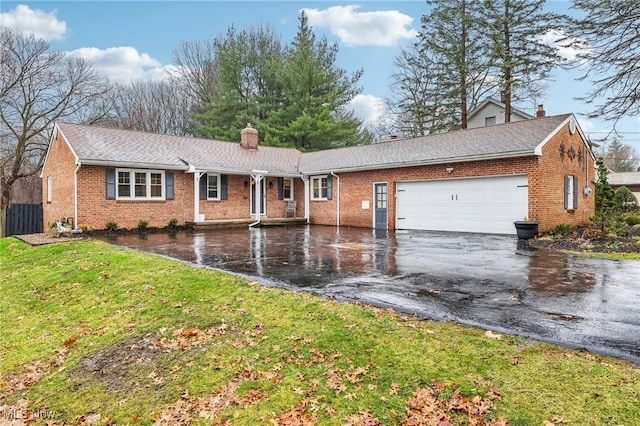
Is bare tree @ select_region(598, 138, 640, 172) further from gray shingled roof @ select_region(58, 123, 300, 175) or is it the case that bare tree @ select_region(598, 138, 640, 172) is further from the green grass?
the green grass

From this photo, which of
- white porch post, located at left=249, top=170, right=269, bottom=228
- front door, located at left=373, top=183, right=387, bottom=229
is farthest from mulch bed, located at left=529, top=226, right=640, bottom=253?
white porch post, located at left=249, top=170, right=269, bottom=228

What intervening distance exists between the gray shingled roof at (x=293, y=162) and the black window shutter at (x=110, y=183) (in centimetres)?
55

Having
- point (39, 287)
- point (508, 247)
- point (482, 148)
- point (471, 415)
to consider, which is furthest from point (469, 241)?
point (39, 287)

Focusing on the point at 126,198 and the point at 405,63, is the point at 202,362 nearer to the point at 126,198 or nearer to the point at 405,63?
the point at 126,198

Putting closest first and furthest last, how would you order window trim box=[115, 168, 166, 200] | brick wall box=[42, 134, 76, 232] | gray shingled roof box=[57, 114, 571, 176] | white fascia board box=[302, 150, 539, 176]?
white fascia board box=[302, 150, 539, 176] → gray shingled roof box=[57, 114, 571, 176] → brick wall box=[42, 134, 76, 232] → window trim box=[115, 168, 166, 200]

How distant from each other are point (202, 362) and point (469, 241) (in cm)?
1011

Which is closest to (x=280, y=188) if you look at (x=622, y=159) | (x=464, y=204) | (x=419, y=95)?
(x=464, y=204)

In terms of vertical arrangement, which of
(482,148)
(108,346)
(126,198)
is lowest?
(108,346)

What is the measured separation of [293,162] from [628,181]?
1264 inches

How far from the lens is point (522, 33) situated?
2178cm

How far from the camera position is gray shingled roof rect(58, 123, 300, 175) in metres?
15.3

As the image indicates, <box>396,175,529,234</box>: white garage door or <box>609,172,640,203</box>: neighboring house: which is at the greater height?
<box>609,172,640,203</box>: neighboring house

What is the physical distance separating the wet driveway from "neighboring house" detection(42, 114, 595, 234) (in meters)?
3.13

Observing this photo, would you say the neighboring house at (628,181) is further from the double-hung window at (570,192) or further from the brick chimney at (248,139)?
the brick chimney at (248,139)
